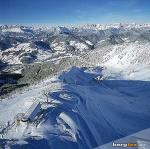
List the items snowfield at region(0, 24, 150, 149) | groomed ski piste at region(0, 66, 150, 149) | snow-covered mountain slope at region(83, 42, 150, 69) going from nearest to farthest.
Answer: groomed ski piste at region(0, 66, 150, 149) → snowfield at region(0, 24, 150, 149) → snow-covered mountain slope at region(83, 42, 150, 69)

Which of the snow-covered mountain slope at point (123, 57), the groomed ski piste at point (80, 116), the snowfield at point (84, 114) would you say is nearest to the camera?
the groomed ski piste at point (80, 116)

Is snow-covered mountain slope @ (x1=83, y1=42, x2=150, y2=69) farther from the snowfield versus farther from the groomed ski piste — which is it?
the groomed ski piste

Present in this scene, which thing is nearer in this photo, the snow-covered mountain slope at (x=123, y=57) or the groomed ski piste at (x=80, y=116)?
the groomed ski piste at (x=80, y=116)

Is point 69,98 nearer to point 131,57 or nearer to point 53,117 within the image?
point 53,117

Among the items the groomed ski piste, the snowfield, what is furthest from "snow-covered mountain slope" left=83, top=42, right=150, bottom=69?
the groomed ski piste

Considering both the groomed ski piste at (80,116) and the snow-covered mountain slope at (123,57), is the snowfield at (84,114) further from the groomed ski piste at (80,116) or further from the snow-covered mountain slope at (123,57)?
the snow-covered mountain slope at (123,57)

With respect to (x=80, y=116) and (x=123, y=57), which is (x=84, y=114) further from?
(x=123, y=57)

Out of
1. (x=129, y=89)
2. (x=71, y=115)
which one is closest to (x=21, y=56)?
(x=129, y=89)

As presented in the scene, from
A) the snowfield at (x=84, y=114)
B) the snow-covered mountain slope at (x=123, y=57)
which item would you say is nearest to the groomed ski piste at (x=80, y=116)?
the snowfield at (x=84, y=114)

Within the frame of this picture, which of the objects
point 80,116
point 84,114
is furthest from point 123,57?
point 80,116
